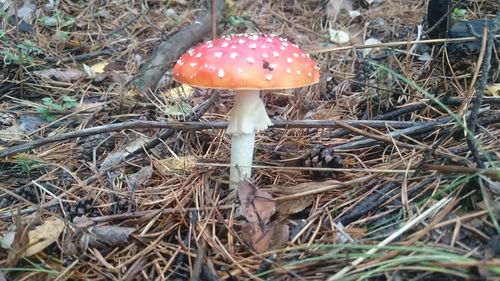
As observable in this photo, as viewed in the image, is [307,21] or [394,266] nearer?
[394,266]

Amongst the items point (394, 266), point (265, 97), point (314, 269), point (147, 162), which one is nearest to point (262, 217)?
point (314, 269)

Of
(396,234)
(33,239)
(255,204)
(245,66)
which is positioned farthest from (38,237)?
(396,234)

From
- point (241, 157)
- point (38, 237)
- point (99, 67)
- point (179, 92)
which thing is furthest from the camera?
point (99, 67)

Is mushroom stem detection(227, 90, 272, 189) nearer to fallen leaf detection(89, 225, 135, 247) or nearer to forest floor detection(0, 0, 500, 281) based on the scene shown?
forest floor detection(0, 0, 500, 281)

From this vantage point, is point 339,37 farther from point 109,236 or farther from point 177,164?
point 109,236

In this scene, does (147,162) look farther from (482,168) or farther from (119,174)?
(482,168)
